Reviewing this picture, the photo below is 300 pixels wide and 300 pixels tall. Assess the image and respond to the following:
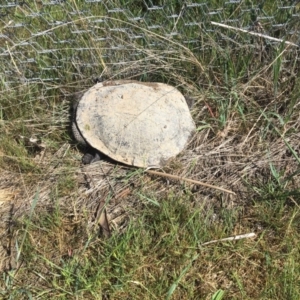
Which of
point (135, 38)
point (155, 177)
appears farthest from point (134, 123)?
point (135, 38)

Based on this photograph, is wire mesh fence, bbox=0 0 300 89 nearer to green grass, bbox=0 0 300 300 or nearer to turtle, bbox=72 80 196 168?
green grass, bbox=0 0 300 300

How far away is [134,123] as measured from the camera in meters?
2.00

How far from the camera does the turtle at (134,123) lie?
200 cm

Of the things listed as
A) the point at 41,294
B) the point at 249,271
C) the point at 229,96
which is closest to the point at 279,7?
the point at 229,96

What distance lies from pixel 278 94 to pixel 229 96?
0.20 m

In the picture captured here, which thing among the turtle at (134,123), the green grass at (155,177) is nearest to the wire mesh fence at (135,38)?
the green grass at (155,177)

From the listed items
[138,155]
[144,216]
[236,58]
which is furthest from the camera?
[236,58]

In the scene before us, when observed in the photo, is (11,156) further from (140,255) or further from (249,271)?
(249,271)

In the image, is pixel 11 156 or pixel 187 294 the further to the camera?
pixel 11 156

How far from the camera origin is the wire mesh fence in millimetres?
2080

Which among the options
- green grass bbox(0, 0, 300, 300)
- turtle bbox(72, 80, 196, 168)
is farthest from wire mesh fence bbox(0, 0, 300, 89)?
turtle bbox(72, 80, 196, 168)

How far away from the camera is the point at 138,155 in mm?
1995

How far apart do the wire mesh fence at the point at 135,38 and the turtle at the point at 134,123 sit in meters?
0.14

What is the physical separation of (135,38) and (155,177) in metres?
0.62
